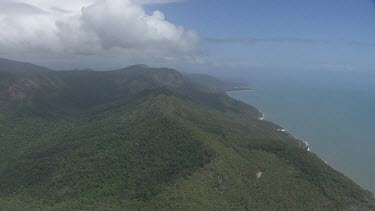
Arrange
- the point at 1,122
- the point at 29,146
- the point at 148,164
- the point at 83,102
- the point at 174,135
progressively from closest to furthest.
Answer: the point at 148,164 < the point at 174,135 < the point at 29,146 < the point at 1,122 < the point at 83,102

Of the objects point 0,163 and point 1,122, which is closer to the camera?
point 0,163

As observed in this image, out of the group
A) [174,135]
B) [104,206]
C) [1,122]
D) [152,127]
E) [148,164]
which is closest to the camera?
[104,206]

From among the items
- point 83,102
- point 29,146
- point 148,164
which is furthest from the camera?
point 83,102

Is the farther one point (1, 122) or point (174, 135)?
point (1, 122)

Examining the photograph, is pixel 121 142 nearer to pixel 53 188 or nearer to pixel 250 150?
pixel 53 188

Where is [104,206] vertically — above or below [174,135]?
below

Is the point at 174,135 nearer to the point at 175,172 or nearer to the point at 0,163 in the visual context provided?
the point at 175,172

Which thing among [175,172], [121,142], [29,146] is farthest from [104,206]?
[29,146]

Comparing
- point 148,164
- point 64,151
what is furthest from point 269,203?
point 64,151

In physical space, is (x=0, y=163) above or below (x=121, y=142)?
below
